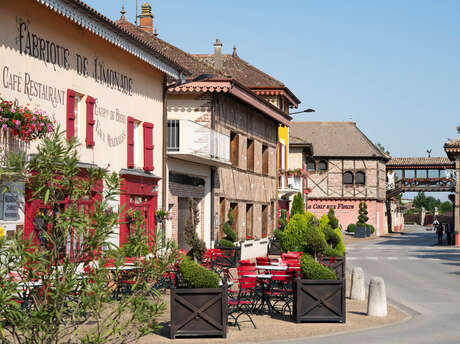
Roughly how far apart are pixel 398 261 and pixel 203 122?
10679 mm

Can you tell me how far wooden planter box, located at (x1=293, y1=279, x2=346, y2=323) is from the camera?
1267 cm

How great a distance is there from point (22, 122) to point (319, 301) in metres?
5.81

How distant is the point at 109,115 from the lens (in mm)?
17531

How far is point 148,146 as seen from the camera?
19.8 meters

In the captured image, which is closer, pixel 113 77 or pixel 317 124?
pixel 113 77

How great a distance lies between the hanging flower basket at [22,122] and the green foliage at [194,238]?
7.69 m

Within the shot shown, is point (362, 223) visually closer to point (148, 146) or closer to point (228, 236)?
point (228, 236)

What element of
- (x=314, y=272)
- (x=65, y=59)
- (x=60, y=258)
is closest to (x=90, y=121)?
(x=65, y=59)

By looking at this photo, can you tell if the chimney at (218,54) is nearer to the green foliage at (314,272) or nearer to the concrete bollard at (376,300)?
the concrete bollard at (376,300)

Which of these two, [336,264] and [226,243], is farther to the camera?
[226,243]

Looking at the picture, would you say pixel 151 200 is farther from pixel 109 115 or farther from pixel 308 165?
pixel 308 165

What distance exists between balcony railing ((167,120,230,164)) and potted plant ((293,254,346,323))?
10.2 meters

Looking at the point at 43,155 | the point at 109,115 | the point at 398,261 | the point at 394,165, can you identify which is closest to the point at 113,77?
the point at 109,115

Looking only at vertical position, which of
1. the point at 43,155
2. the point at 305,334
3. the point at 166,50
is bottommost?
the point at 305,334
